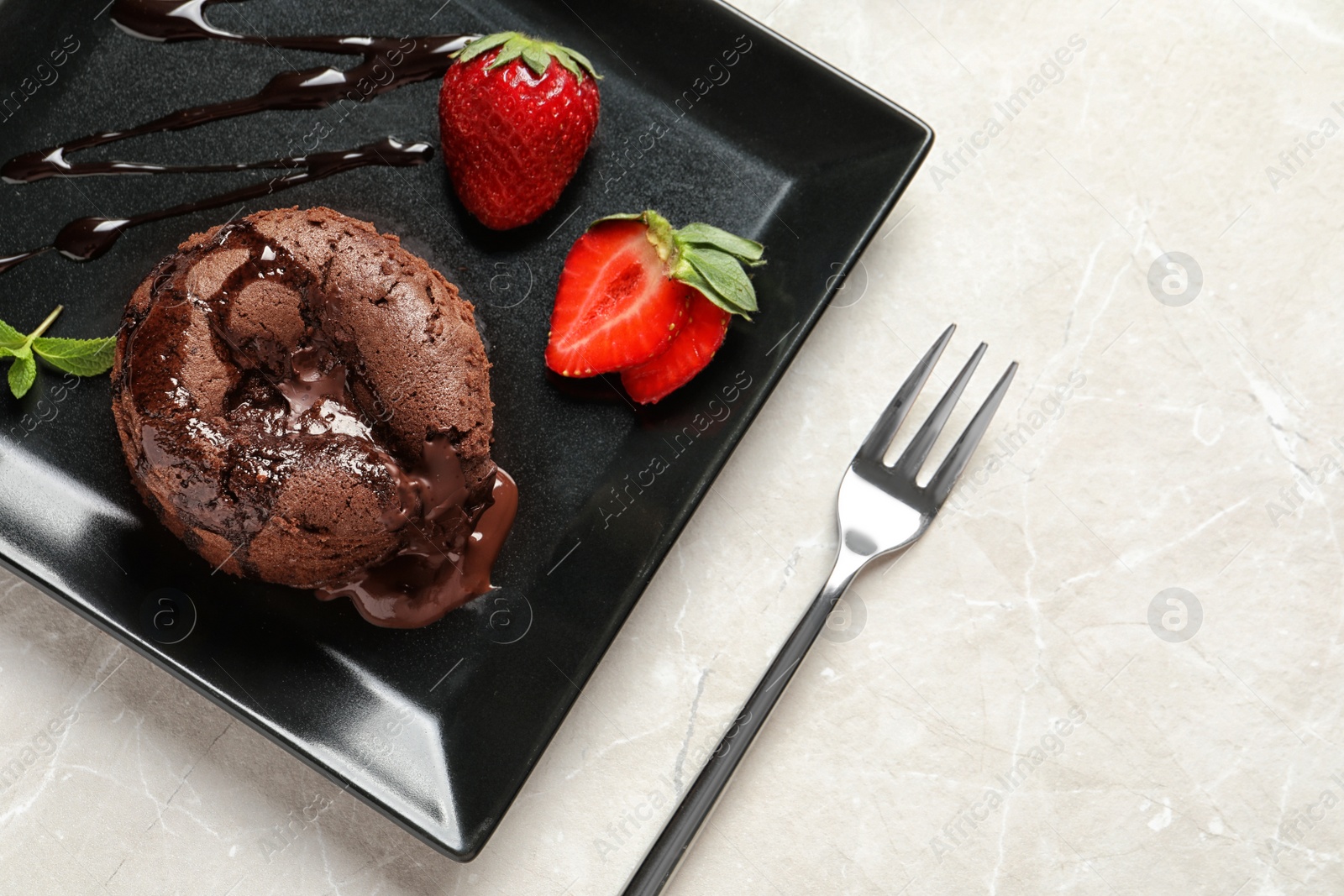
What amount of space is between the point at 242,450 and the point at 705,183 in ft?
3.96

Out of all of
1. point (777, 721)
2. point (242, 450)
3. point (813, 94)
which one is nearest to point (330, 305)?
point (242, 450)

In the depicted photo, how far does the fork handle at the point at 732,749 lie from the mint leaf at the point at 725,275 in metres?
0.63

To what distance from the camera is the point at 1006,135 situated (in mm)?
2178

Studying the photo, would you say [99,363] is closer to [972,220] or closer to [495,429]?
[495,429]

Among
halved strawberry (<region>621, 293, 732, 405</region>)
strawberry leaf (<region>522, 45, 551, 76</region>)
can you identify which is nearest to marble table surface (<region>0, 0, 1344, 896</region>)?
halved strawberry (<region>621, 293, 732, 405</region>)

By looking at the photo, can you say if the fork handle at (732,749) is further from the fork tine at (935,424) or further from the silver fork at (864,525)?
the fork tine at (935,424)

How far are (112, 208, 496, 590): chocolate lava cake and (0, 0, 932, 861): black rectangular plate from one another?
191 mm

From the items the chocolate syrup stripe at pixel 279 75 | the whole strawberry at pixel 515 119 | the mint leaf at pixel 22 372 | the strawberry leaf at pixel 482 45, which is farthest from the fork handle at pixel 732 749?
the mint leaf at pixel 22 372

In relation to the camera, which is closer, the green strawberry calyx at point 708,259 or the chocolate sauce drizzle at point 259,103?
the green strawberry calyx at point 708,259

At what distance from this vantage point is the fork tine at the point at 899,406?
203 cm

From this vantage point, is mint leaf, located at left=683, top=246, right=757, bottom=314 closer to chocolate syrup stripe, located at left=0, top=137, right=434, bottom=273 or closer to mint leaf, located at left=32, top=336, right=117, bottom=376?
chocolate syrup stripe, located at left=0, top=137, right=434, bottom=273

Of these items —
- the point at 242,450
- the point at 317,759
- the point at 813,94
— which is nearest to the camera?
the point at 242,450

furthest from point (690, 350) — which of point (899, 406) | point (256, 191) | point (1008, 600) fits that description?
point (256, 191)

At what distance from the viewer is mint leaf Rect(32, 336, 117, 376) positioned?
6.43 feet
